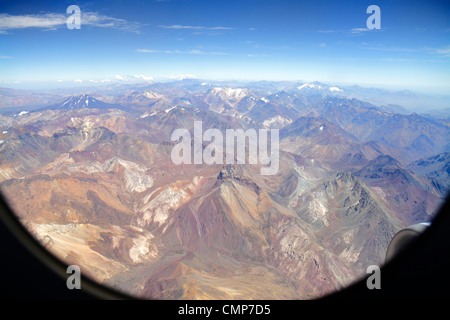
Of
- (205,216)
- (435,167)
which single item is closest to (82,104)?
(205,216)

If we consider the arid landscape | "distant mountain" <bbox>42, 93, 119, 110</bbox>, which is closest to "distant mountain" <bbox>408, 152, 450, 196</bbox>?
the arid landscape

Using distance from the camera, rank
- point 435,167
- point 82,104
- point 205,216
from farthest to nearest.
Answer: point 82,104, point 435,167, point 205,216

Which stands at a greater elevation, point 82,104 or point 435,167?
point 82,104

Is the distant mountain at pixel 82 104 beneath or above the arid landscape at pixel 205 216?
above

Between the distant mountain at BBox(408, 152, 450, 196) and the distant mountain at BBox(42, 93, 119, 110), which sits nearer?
the distant mountain at BBox(408, 152, 450, 196)

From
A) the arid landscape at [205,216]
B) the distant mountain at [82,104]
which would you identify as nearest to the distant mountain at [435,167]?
the arid landscape at [205,216]

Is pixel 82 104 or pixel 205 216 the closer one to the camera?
pixel 205 216

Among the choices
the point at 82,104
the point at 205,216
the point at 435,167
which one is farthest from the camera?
the point at 82,104

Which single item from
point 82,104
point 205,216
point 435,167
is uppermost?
Answer: point 82,104

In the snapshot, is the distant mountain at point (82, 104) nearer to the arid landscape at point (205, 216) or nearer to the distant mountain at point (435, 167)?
the arid landscape at point (205, 216)

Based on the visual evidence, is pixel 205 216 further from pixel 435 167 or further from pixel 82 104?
pixel 82 104

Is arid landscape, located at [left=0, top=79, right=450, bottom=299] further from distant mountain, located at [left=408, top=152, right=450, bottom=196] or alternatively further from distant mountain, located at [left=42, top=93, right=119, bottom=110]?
distant mountain, located at [left=42, top=93, right=119, bottom=110]
